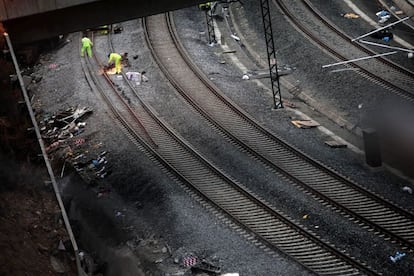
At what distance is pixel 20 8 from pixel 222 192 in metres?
7.82

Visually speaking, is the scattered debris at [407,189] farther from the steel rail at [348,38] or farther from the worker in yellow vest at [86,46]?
the worker in yellow vest at [86,46]

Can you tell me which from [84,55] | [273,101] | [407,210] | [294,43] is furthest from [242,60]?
[407,210]

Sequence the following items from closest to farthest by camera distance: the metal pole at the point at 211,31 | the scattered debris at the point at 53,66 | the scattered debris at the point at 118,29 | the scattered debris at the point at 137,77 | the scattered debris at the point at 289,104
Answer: the scattered debris at the point at 289,104 < the scattered debris at the point at 137,77 < the scattered debris at the point at 53,66 < the metal pole at the point at 211,31 < the scattered debris at the point at 118,29

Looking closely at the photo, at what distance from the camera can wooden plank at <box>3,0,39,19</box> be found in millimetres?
17719

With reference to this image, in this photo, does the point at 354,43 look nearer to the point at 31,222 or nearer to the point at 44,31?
the point at 44,31

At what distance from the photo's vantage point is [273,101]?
24500mm

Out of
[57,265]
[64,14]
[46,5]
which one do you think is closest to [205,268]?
[57,265]

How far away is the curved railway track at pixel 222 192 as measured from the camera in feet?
50.4

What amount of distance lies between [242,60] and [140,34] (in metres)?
6.27

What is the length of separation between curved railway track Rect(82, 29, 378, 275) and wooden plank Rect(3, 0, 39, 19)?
20.2 ft

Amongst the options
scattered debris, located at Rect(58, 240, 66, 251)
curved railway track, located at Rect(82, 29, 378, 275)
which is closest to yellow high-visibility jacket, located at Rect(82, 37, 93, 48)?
curved railway track, located at Rect(82, 29, 378, 275)

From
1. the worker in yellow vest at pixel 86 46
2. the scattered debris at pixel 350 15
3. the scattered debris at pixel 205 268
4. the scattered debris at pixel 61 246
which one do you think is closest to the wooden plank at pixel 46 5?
the scattered debris at pixel 61 246

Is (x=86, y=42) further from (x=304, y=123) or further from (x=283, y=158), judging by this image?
(x=283, y=158)

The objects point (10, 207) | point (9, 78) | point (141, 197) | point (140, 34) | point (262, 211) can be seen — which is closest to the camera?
point (10, 207)
